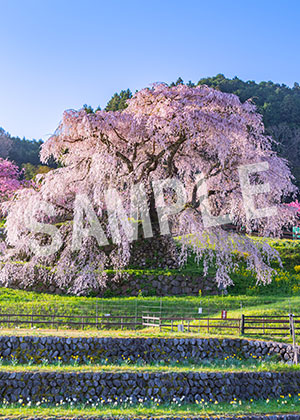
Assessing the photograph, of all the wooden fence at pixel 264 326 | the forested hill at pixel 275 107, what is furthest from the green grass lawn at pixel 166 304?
the forested hill at pixel 275 107

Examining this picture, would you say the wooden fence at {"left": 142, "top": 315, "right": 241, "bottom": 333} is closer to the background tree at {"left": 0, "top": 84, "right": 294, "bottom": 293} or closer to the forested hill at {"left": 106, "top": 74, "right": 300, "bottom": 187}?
the background tree at {"left": 0, "top": 84, "right": 294, "bottom": 293}

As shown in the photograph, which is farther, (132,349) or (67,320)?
(67,320)

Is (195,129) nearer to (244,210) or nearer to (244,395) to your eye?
(244,210)

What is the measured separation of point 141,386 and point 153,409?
3.40ft

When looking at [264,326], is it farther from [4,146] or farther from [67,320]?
[4,146]

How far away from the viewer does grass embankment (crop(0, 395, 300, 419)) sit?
34.6ft

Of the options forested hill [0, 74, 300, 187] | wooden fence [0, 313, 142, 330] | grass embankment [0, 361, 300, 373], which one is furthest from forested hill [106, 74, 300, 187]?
grass embankment [0, 361, 300, 373]

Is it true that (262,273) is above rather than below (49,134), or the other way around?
below

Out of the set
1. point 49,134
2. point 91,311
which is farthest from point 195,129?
point 91,311

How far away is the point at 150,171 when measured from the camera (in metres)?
24.0

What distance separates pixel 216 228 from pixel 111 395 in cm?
1182

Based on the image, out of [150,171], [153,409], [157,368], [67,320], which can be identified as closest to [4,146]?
[150,171]

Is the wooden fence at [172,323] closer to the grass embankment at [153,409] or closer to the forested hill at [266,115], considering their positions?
the grass embankment at [153,409]

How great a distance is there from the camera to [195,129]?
2125cm
